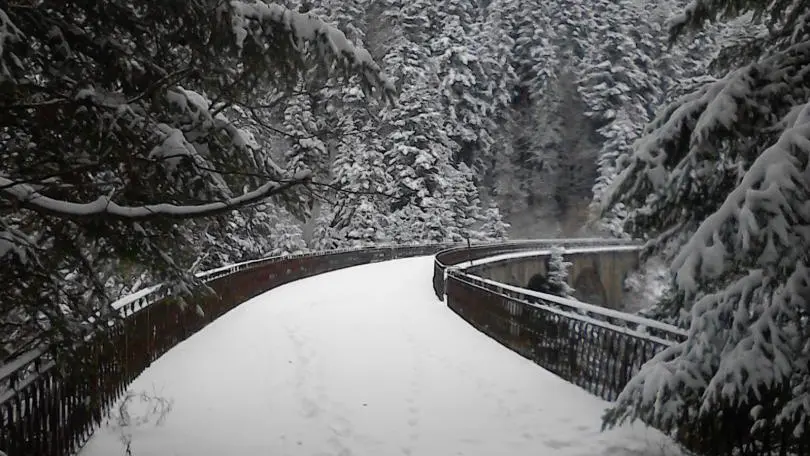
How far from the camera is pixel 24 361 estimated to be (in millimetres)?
4457

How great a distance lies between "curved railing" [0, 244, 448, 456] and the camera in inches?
171

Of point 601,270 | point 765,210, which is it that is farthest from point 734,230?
point 601,270

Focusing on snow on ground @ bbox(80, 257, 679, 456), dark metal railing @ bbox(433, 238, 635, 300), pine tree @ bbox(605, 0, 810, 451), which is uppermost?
pine tree @ bbox(605, 0, 810, 451)

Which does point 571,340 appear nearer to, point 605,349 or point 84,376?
point 605,349

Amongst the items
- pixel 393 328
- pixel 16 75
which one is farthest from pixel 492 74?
pixel 16 75

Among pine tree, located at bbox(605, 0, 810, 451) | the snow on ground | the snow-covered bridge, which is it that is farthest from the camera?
the snow on ground

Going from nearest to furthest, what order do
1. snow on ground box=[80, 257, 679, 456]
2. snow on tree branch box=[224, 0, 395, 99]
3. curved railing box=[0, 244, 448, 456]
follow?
curved railing box=[0, 244, 448, 456], snow on tree branch box=[224, 0, 395, 99], snow on ground box=[80, 257, 679, 456]

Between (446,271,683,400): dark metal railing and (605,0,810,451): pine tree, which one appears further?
(446,271,683,400): dark metal railing

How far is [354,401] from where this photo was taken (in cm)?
751

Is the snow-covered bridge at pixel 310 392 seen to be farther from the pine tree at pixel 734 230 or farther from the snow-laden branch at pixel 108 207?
the pine tree at pixel 734 230

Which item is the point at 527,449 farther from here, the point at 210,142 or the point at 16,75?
the point at 16,75

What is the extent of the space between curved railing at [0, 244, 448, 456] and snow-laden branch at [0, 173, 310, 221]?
4.14ft

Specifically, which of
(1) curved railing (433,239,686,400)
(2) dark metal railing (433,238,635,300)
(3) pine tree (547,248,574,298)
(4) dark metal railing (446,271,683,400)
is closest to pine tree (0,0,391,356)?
(1) curved railing (433,239,686,400)

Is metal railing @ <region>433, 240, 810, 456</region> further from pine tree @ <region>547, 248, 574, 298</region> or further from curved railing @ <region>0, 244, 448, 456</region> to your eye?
pine tree @ <region>547, 248, 574, 298</region>
